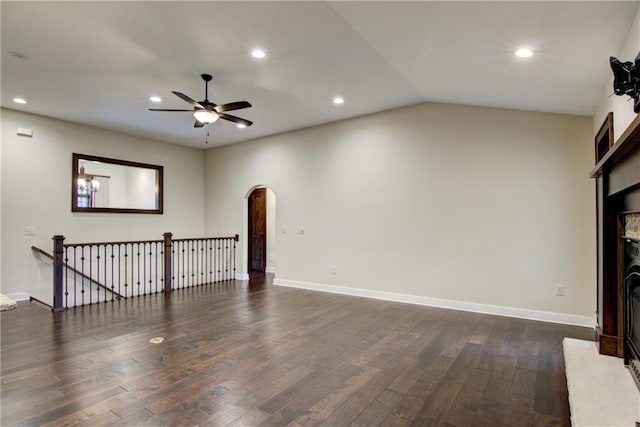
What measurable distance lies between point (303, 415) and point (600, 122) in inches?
163

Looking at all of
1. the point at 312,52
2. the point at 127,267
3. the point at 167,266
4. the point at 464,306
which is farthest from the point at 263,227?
the point at 312,52

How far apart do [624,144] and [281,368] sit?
2897 mm

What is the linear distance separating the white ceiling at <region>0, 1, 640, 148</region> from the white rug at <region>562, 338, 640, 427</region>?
249cm

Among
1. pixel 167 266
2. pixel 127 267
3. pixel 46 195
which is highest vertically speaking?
pixel 46 195

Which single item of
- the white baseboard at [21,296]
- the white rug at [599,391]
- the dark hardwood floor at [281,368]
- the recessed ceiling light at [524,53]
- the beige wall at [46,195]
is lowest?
the dark hardwood floor at [281,368]

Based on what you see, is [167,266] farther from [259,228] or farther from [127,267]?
[259,228]

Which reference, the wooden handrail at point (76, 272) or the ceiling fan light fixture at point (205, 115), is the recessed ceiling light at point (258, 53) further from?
the wooden handrail at point (76, 272)

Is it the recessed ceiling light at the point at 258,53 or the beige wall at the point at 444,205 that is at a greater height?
the recessed ceiling light at the point at 258,53

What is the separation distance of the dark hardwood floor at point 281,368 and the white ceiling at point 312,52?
2.69 metres

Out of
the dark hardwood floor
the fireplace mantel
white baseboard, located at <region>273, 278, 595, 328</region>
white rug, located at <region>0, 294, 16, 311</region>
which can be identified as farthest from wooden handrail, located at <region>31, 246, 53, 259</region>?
the fireplace mantel

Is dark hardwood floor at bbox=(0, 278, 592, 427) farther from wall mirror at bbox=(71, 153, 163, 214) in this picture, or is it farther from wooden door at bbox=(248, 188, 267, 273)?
wooden door at bbox=(248, 188, 267, 273)

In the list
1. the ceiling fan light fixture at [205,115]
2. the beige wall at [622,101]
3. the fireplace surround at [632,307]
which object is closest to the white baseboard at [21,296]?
the ceiling fan light fixture at [205,115]

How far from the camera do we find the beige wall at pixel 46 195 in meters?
5.36

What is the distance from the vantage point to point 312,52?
351cm
